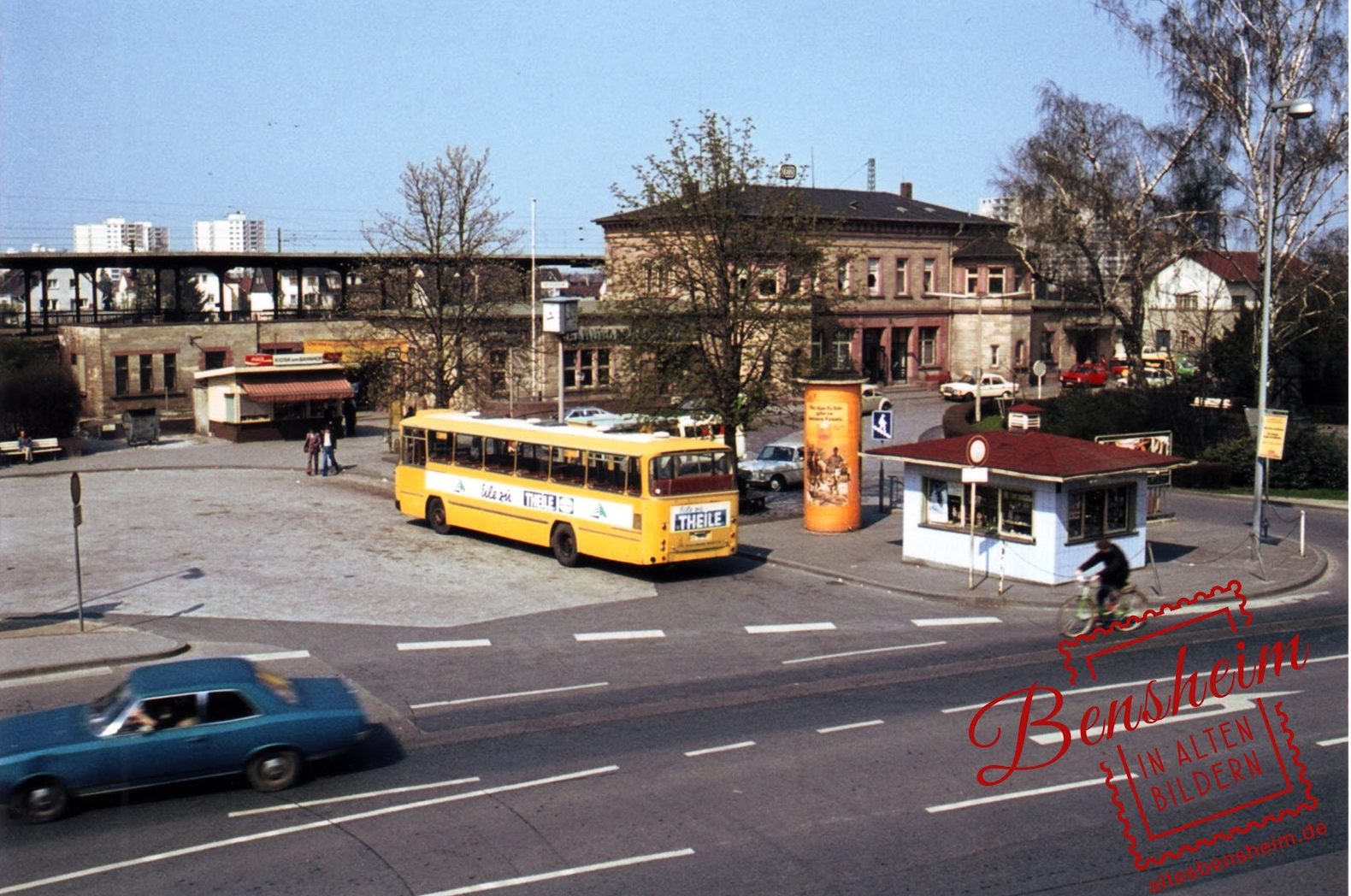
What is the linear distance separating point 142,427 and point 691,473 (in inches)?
1200

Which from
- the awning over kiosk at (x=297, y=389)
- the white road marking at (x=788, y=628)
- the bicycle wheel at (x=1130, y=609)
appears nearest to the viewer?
the bicycle wheel at (x=1130, y=609)

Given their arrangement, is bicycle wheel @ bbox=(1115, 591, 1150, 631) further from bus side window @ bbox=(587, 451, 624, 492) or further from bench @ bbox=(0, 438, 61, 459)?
bench @ bbox=(0, 438, 61, 459)

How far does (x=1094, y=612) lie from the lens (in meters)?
20.9

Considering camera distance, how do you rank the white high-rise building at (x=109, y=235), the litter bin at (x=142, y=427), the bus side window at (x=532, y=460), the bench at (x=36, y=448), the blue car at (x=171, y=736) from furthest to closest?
the white high-rise building at (x=109, y=235) → the litter bin at (x=142, y=427) → the bench at (x=36, y=448) → the bus side window at (x=532, y=460) → the blue car at (x=171, y=736)

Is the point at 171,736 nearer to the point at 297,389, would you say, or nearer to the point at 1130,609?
the point at 1130,609

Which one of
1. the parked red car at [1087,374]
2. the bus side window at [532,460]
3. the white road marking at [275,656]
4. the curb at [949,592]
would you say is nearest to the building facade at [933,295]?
the parked red car at [1087,374]

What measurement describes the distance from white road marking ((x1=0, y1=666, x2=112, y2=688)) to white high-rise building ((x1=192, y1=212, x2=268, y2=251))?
112m

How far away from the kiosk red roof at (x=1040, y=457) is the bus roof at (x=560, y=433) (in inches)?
165

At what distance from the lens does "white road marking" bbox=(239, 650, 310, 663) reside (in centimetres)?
1938

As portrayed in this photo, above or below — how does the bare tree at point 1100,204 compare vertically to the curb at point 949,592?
above

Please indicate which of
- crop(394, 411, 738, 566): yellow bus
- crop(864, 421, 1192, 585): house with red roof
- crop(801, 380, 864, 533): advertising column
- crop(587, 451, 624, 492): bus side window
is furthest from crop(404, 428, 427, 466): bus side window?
crop(864, 421, 1192, 585): house with red roof

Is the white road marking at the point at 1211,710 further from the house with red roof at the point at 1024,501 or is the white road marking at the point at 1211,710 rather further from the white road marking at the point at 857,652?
the house with red roof at the point at 1024,501

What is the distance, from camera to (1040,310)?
76.1 meters

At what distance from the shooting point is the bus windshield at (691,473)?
2538 centimetres
